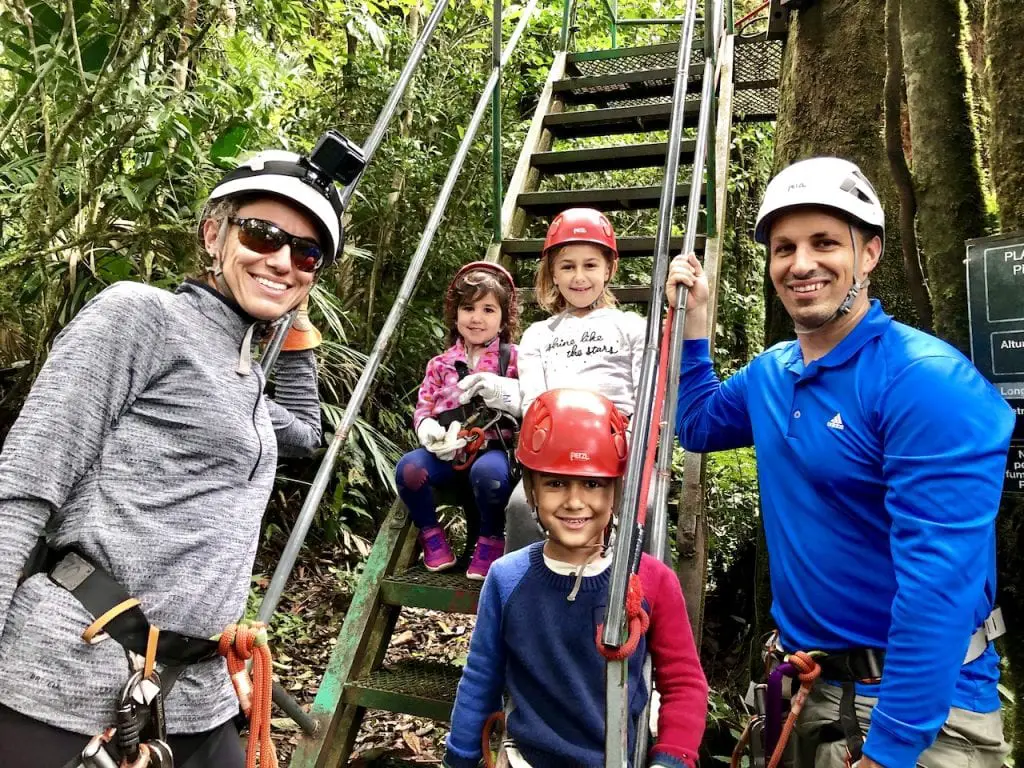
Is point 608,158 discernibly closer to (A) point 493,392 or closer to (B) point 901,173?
(A) point 493,392

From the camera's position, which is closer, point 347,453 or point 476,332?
point 476,332

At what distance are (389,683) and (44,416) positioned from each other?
1805 millimetres

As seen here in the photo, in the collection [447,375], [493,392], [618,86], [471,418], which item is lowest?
[471,418]

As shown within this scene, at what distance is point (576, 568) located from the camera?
1895 mm

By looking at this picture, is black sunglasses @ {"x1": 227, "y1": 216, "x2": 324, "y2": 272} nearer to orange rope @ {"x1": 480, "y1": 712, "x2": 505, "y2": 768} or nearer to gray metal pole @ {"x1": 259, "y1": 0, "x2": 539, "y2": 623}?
gray metal pole @ {"x1": 259, "y1": 0, "x2": 539, "y2": 623}

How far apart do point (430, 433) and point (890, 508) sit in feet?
6.15

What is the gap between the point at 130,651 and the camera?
1415mm

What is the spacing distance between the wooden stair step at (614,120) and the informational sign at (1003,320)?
10.0 feet

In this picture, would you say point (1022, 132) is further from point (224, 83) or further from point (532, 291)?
point (224, 83)

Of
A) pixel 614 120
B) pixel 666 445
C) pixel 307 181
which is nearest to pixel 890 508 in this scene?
pixel 666 445

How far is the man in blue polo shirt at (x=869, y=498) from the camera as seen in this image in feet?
4.80

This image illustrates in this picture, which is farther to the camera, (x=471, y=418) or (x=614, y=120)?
(x=614, y=120)

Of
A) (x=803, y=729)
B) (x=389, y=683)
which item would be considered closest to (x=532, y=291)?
(x=389, y=683)

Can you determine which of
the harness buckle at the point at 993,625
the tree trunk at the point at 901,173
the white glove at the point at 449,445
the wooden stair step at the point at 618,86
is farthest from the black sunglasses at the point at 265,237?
the wooden stair step at the point at 618,86
